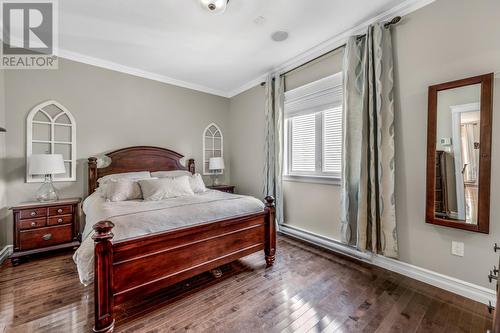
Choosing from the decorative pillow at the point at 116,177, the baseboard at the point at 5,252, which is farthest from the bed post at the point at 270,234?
the baseboard at the point at 5,252

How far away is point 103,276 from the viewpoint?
4.78 ft

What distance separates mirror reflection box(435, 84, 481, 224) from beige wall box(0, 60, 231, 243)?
3737 mm

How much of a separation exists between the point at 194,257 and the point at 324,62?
2984 millimetres

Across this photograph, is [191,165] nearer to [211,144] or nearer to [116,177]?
[211,144]

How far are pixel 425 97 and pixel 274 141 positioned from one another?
6.75 feet

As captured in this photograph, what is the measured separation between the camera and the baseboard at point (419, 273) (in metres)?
1.79

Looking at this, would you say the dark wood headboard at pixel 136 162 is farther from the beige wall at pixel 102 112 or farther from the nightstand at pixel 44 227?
the nightstand at pixel 44 227

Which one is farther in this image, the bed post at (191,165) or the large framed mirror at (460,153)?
the bed post at (191,165)

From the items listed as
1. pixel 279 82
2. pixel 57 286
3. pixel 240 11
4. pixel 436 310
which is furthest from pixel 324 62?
pixel 57 286

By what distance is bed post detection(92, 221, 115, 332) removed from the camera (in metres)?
1.44

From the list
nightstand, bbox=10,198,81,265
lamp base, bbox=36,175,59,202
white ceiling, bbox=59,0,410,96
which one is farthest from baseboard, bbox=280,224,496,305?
lamp base, bbox=36,175,59,202

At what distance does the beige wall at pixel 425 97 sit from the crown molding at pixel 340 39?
79 mm

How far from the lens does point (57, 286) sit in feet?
6.73

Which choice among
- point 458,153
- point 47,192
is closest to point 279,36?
point 458,153
